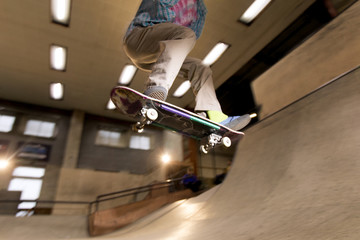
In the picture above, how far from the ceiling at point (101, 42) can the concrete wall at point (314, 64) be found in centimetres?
102

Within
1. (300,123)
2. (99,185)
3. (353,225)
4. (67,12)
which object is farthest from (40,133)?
(353,225)

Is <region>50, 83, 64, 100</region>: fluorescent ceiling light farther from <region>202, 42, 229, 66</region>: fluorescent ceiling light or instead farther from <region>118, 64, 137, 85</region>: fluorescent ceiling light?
<region>202, 42, 229, 66</region>: fluorescent ceiling light

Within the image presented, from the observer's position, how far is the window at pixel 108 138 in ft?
36.7

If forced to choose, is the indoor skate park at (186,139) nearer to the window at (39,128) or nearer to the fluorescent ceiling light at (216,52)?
the window at (39,128)

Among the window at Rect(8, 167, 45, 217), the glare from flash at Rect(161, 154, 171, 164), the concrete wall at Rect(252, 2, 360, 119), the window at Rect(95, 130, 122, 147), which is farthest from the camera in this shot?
the window at Rect(95, 130, 122, 147)

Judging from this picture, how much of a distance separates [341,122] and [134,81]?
731cm

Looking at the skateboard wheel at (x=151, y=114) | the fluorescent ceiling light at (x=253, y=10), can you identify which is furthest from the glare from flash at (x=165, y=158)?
the skateboard wheel at (x=151, y=114)

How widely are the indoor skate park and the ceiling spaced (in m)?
0.04

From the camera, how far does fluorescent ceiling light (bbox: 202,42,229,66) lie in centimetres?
740

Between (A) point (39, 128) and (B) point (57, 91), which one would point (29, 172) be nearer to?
(A) point (39, 128)

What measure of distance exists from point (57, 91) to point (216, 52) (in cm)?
674

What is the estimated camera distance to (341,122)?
7.98 ft

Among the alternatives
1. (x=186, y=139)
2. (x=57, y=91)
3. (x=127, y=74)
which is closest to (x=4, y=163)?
(x=57, y=91)

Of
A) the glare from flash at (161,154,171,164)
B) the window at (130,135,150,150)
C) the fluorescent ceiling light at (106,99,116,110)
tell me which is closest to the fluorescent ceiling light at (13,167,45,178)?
the fluorescent ceiling light at (106,99,116,110)
